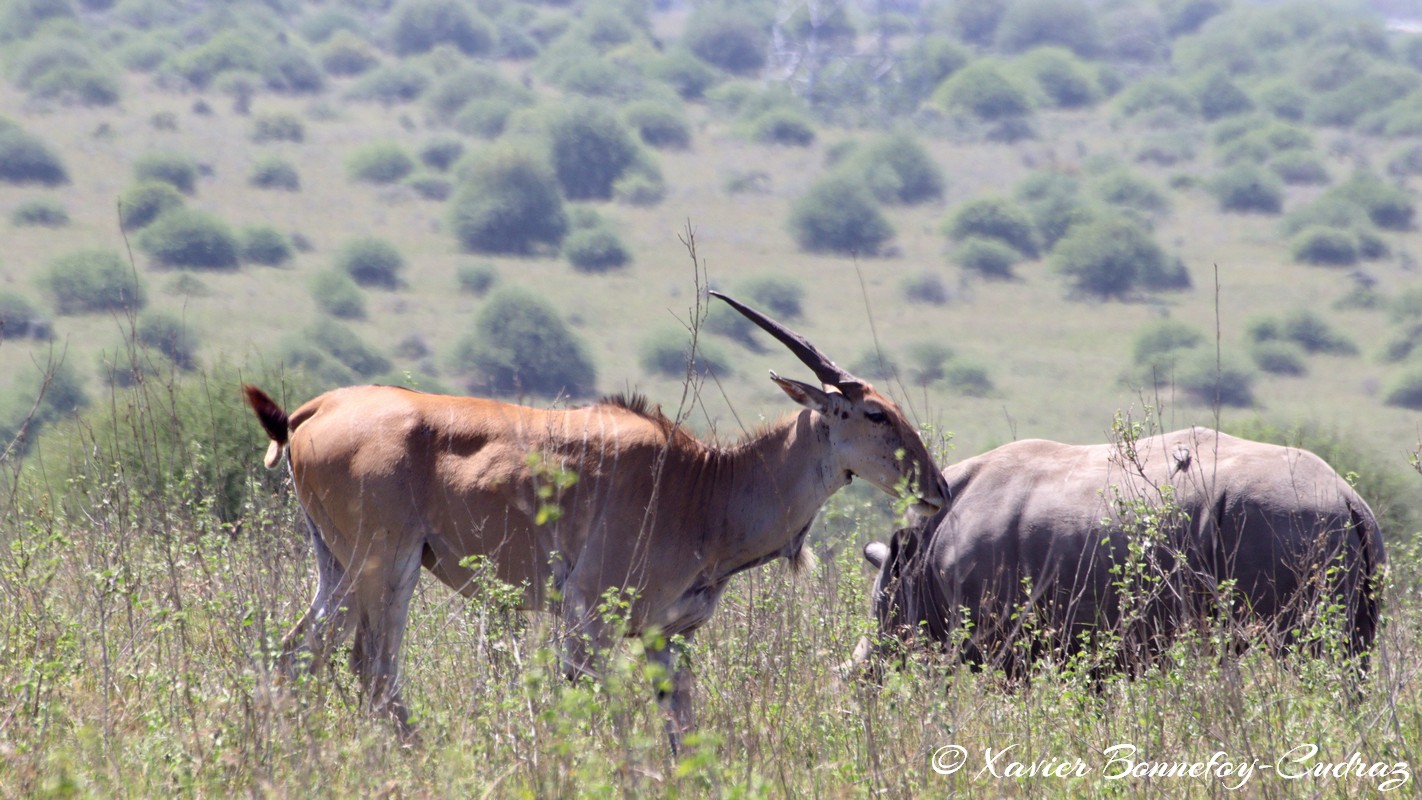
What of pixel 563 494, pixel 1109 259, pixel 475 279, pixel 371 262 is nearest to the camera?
pixel 563 494

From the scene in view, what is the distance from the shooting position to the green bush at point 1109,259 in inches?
3332

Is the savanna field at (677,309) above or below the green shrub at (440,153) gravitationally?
above

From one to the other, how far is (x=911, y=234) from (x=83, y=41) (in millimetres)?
56243

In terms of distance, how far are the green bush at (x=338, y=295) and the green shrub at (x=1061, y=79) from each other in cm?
7984

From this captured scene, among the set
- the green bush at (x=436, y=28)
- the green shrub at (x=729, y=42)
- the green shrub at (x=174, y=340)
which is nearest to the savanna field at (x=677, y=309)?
the green shrub at (x=174, y=340)

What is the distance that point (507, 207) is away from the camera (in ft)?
292

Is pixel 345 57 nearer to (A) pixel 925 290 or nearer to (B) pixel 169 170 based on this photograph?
(B) pixel 169 170

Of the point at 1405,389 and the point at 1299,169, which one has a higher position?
the point at 1405,389

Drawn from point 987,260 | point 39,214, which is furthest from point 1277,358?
point 39,214

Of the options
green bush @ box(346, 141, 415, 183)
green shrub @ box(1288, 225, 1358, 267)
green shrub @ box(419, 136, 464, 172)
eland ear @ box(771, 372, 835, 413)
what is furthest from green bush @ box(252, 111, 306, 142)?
eland ear @ box(771, 372, 835, 413)

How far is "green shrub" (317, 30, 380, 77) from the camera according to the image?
392 feet

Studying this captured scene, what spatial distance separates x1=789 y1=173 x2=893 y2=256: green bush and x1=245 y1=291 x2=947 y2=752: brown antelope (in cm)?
8154

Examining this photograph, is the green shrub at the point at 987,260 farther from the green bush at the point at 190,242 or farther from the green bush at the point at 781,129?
the green bush at the point at 190,242

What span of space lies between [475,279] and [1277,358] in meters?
37.0
